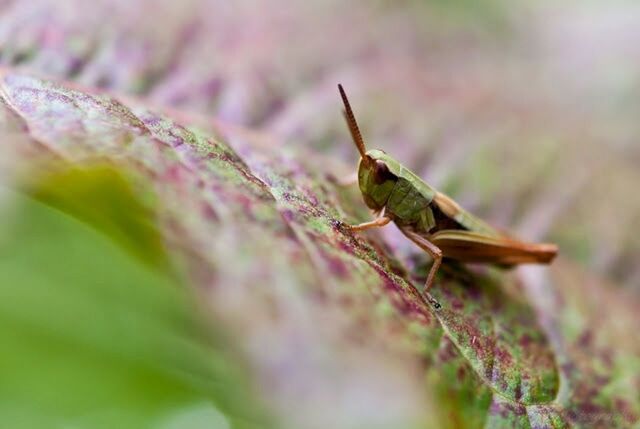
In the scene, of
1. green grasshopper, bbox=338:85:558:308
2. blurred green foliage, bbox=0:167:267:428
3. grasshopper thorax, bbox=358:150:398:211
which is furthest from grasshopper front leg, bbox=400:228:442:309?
blurred green foliage, bbox=0:167:267:428

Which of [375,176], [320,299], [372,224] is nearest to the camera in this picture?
[320,299]

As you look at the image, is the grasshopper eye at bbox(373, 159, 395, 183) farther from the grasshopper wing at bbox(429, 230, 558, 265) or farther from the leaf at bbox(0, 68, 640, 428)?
the grasshopper wing at bbox(429, 230, 558, 265)

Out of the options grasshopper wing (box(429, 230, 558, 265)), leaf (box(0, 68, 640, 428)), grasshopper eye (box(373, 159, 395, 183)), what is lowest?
leaf (box(0, 68, 640, 428))

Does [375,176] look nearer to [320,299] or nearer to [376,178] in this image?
[376,178]

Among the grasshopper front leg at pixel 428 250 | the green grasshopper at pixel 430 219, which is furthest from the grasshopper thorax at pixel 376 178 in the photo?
the grasshopper front leg at pixel 428 250

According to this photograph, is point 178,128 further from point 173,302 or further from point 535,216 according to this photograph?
point 535,216

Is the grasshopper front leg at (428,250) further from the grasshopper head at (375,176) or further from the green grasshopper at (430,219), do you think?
the grasshopper head at (375,176)

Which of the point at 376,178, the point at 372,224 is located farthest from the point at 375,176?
the point at 372,224
